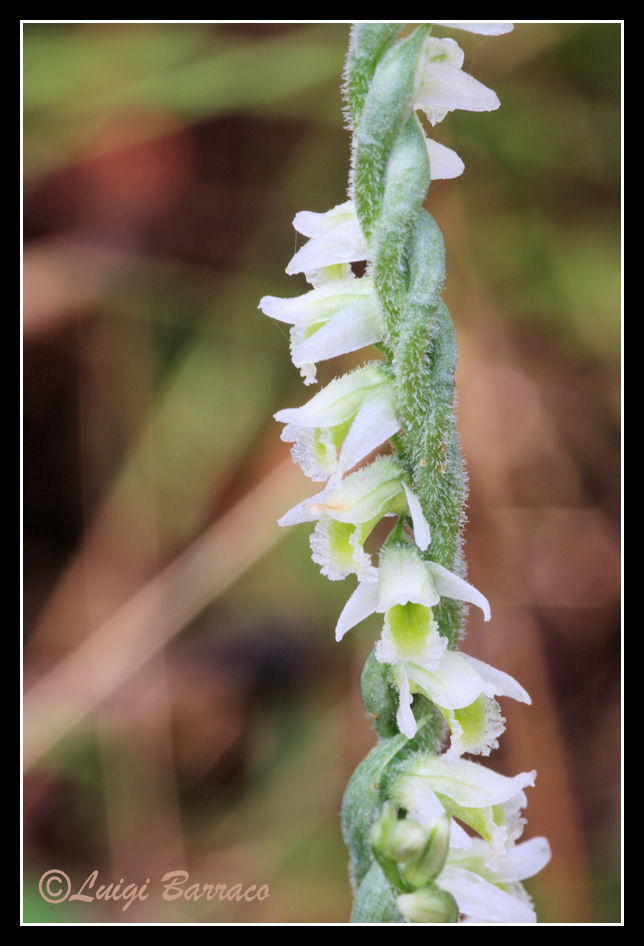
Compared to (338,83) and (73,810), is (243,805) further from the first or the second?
(338,83)

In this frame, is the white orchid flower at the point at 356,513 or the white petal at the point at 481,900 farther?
the white petal at the point at 481,900

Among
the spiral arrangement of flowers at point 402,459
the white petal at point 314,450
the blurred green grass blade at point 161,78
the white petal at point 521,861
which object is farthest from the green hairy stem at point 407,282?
the blurred green grass blade at point 161,78

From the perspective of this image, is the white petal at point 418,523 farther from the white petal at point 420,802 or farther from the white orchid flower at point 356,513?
the white petal at point 420,802

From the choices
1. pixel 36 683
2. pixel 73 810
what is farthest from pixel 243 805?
pixel 36 683

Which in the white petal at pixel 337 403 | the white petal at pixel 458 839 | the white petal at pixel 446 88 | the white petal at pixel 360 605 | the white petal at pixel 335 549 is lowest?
the white petal at pixel 458 839

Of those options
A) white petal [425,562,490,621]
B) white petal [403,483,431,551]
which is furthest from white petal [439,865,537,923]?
white petal [403,483,431,551]

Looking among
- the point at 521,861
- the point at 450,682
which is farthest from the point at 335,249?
the point at 521,861

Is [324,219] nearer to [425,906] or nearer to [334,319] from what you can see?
[334,319]
